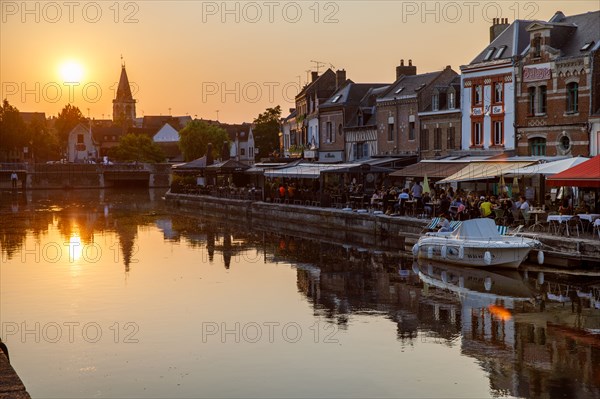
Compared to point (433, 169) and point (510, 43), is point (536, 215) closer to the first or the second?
point (433, 169)

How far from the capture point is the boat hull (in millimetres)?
30672

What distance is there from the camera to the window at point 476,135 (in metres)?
51.2

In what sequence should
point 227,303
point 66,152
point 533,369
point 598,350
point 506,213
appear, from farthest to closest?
point 66,152
point 506,213
point 227,303
point 598,350
point 533,369

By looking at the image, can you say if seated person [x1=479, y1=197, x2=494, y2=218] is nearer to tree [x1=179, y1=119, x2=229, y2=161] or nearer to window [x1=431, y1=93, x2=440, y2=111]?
window [x1=431, y1=93, x2=440, y2=111]

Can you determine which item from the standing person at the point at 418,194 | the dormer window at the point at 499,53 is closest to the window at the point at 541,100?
the dormer window at the point at 499,53

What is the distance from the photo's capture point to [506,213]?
35656mm

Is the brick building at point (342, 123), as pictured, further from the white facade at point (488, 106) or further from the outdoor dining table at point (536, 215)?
the outdoor dining table at point (536, 215)

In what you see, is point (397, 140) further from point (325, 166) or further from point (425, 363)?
point (425, 363)

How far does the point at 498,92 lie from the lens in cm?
4938

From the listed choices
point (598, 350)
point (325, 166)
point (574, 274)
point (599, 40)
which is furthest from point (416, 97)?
point (598, 350)

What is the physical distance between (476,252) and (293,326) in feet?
33.8

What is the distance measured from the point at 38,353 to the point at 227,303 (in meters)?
7.52

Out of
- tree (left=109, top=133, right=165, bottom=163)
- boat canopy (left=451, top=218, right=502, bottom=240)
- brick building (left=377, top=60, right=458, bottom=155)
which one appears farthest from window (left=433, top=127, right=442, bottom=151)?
tree (left=109, top=133, right=165, bottom=163)

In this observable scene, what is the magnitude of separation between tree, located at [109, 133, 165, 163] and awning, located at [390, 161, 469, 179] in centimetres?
8829
